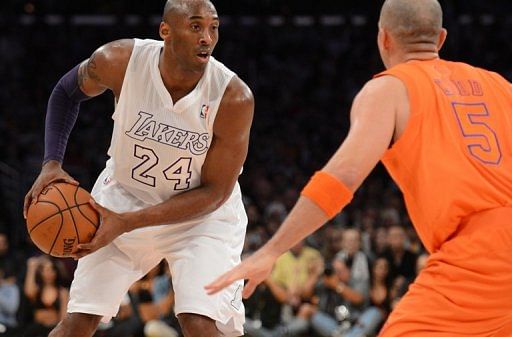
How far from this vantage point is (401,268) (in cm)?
912

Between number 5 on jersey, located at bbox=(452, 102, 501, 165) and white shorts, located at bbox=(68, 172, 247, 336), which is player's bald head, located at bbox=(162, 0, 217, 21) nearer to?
white shorts, located at bbox=(68, 172, 247, 336)

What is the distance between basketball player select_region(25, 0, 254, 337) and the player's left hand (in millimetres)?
58

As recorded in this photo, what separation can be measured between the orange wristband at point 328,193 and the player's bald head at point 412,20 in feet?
2.29

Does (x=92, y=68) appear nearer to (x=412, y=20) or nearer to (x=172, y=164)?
(x=172, y=164)

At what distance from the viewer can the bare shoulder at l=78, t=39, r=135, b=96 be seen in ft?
14.4

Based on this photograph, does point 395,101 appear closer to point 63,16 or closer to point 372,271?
point 372,271

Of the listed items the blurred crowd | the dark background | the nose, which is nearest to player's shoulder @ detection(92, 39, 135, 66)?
the nose

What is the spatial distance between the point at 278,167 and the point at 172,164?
9.70 m

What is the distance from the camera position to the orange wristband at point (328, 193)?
2863 millimetres

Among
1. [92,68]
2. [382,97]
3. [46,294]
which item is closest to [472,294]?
[382,97]

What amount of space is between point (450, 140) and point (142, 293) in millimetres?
6299

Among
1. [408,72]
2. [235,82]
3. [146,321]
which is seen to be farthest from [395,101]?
[146,321]

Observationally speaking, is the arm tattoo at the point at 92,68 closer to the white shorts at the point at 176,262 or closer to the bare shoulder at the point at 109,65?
the bare shoulder at the point at 109,65

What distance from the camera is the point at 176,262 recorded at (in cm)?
436
